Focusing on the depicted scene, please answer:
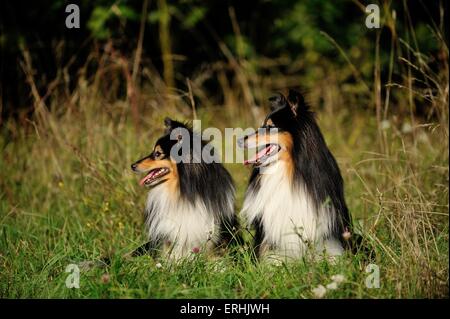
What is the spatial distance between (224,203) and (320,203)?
781 mm

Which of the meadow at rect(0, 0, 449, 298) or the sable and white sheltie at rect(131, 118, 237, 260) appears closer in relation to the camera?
the meadow at rect(0, 0, 449, 298)

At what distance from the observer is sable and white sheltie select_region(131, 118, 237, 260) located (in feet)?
14.1

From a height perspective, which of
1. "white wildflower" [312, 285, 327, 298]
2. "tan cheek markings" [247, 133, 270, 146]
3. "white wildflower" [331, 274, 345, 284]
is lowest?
"white wildflower" [312, 285, 327, 298]

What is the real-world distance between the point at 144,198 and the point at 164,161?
1.33 m

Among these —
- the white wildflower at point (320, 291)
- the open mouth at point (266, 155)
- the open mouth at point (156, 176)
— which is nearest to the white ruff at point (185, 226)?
the open mouth at point (156, 176)

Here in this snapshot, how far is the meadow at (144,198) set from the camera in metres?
3.71

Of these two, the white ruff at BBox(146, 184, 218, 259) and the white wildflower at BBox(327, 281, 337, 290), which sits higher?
the white ruff at BBox(146, 184, 218, 259)

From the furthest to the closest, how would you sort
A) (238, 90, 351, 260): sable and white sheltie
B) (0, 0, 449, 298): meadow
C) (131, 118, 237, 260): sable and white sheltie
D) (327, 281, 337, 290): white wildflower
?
(131, 118, 237, 260): sable and white sheltie
(238, 90, 351, 260): sable and white sheltie
(0, 0, 449, 298): meadow
(327, 281, 337, 290): white wildflower

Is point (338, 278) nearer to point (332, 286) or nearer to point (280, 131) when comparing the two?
point (332, 286)

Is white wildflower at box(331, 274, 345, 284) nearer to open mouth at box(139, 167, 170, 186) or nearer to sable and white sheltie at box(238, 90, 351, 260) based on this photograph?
sable and white sheltie at box(238, 90, 351, 260)

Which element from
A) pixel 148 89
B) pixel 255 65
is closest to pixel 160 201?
pixel 148 89

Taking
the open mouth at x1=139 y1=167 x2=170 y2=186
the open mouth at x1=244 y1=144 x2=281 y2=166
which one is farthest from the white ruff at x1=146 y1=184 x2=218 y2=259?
the open mouth at x1=244 y1=144 x2=281 y2=166

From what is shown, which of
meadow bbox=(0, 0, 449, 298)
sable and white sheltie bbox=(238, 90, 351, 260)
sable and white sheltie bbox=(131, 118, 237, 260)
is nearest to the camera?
meadow bbox=(0, 0, 449, 298)

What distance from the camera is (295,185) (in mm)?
4004
